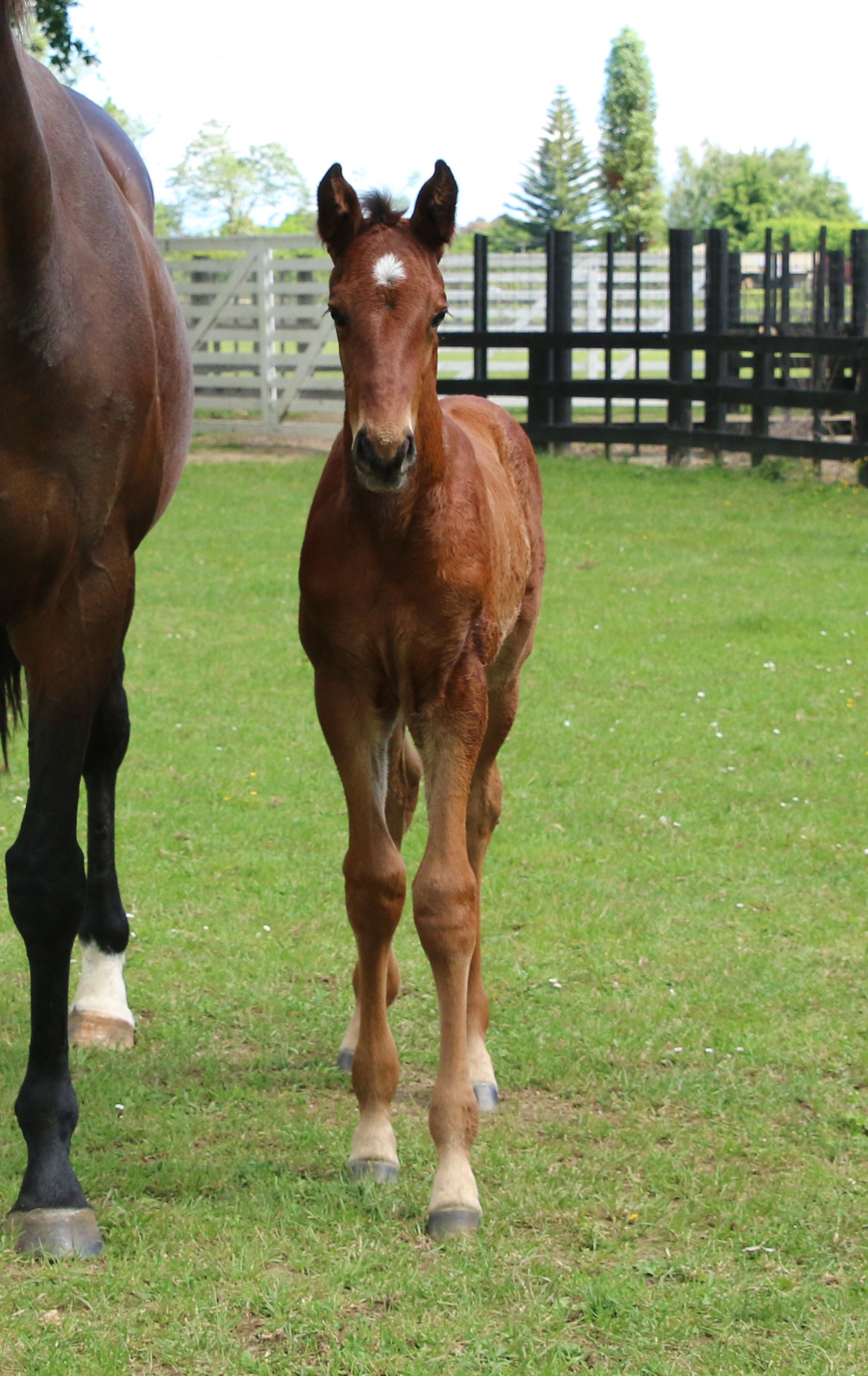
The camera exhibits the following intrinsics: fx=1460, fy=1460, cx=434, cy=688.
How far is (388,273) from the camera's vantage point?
9.66 feet

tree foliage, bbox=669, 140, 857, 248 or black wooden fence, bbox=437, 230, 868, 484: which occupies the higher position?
tree foliage, bbox=669, 140, 857, 248

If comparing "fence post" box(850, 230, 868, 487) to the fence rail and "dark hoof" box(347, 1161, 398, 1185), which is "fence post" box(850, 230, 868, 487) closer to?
the fence rail

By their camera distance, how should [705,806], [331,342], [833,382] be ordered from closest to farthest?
[705,806], [833,382], [331,342]

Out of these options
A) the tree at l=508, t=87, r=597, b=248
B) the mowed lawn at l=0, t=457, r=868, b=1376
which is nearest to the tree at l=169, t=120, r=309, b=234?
the tree at l=508, t=87, r=597, b=248

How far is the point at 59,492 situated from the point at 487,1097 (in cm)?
183

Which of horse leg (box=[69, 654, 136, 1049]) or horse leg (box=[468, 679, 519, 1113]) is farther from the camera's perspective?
horse leg (box=[69, 654, 136, 1049])

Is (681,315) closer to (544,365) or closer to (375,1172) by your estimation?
(544,365)

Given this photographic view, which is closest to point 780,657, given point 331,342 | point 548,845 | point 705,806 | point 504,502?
point 705,806

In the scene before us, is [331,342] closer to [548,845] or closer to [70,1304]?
[548,845]

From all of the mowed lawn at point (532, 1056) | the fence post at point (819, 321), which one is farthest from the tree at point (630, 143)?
the mowed lawn at point (532, 1056)

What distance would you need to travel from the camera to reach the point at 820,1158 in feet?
11.1

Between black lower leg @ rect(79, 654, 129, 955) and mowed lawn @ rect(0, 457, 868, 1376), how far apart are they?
26 cm

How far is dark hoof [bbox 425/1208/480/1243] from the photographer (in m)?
2.97

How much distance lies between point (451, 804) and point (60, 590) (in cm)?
95
